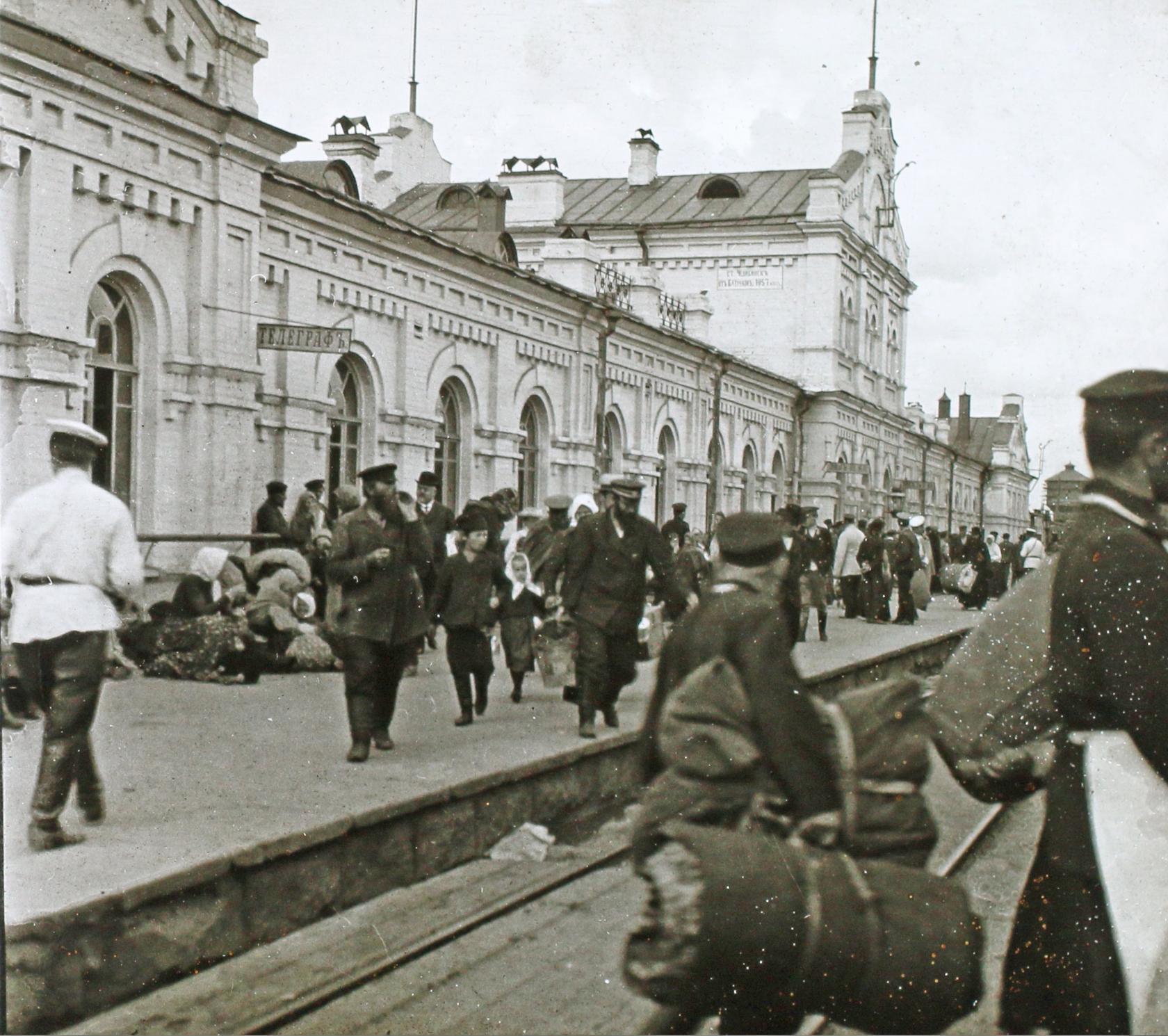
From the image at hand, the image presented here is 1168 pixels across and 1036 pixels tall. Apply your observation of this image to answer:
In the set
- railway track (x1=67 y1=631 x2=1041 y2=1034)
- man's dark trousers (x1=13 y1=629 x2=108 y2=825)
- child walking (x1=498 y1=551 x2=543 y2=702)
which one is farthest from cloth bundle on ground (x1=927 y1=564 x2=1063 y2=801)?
child walking (x1=498 y1=551 x2=543 y2=702)

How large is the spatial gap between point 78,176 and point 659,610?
452cm

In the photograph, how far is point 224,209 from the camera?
455 inches

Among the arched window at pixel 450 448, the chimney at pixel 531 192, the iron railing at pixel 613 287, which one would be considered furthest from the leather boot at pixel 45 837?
the chimney at pixel 531 192

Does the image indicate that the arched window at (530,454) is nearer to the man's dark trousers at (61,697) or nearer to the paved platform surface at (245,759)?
the paved platform surface at (245,759)

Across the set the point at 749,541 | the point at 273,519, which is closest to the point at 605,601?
the point at 273,519

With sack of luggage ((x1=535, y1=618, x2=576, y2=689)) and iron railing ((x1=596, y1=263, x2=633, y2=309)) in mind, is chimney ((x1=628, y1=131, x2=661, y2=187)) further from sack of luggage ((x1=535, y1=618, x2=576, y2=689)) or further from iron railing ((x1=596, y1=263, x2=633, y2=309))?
sack of luggage ((x1=535, y1=618, x2=576, y2=689))

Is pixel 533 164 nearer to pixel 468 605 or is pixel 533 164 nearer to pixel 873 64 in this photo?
pixel 468 605

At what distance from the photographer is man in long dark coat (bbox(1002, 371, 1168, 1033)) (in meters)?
2.62

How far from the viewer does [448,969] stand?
15.9 ft

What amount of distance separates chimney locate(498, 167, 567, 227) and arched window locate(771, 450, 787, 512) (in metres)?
10.2

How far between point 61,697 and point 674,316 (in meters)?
3.70

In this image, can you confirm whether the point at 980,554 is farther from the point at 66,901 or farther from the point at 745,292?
the point at 66,901

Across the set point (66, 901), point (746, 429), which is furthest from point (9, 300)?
point (746, 429)

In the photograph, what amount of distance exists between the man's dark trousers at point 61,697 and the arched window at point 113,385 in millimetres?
3811
